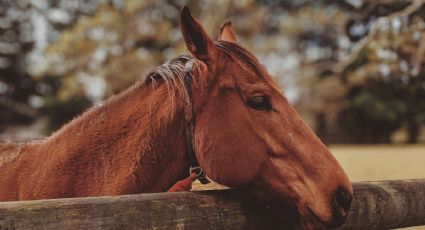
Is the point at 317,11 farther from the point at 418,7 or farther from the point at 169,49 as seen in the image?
the point at 418,7

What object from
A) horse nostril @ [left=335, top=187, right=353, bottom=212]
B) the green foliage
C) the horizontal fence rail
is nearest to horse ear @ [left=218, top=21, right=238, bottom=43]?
the horizontal fence rail

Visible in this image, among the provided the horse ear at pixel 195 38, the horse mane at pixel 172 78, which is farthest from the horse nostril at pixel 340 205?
the horse ear at pixel 195 38

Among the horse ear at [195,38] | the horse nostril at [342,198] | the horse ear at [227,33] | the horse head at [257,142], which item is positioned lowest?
the horse nostril at [342,198]

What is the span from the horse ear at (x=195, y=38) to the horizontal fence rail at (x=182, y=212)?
0.74 m

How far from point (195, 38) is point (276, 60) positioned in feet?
74.7

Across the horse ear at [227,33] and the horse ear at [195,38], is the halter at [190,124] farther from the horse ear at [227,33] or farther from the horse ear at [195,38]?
the horse ear at [227,33]

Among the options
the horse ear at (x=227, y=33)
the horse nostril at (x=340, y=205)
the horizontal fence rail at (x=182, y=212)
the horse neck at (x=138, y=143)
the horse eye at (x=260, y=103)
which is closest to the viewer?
the horizontal fence rail at (x=182, y=212)

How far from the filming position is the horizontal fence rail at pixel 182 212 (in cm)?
176

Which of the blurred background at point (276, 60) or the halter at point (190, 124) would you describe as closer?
the halter at point (190, 124)

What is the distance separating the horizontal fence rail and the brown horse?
0.59 feet

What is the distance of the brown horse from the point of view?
2.46 metres

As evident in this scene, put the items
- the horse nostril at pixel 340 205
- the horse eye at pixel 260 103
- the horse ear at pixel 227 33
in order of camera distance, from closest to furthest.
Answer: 1. the horse nostril at pixel 340 205
2. the horse eye at pixel 260 103
3. the horse ear at pixel 227 33

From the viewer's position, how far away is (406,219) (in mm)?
3283

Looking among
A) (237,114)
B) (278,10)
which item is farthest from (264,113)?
(278,10)
